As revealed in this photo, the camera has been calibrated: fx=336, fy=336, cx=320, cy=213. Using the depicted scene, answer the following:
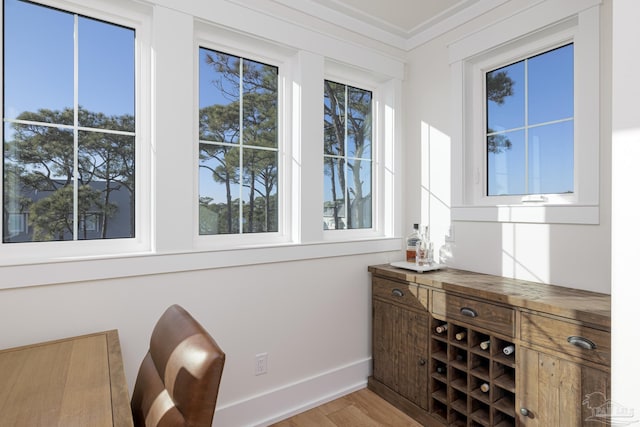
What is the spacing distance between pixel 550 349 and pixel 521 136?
1260mm

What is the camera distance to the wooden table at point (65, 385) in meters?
0.85

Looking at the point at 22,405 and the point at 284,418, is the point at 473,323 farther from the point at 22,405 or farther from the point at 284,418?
the point at 22,405

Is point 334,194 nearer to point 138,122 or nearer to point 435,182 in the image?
point 435,182

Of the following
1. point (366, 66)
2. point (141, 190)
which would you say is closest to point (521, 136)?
point (366, 66)

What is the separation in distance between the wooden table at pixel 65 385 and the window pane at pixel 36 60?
101cm

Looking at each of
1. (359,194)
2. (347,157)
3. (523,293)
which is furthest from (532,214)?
(347,157)

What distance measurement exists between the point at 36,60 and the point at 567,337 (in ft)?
A: 8.61

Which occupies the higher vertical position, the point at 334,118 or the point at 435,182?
the point at 334,118

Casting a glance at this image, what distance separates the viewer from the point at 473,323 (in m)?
1.76

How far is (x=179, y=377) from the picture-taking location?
88cm

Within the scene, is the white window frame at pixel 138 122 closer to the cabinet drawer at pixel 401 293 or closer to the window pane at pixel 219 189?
the window pane at pixel 219 189

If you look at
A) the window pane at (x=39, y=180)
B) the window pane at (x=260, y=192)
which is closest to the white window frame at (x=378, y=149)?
the window pane at (x=260, y=192)

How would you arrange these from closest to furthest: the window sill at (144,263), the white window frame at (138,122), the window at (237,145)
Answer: the window sill at (144,263), the white window frame at (138,122), the window at (237,145)

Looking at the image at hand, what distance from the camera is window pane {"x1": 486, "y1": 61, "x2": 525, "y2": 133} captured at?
2.09 m
